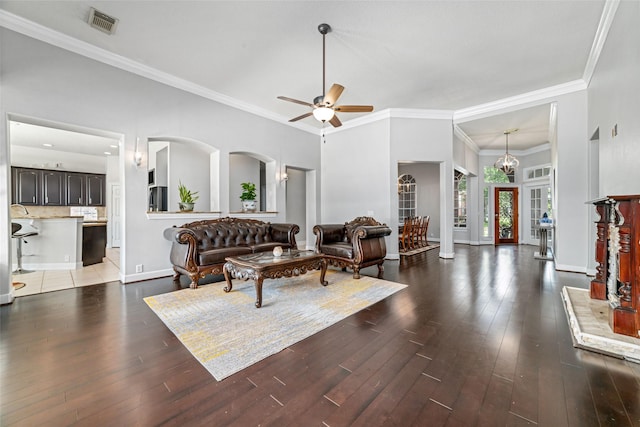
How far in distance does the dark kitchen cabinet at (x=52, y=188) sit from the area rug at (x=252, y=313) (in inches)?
278

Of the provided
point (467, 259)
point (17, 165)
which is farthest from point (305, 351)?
point (17, 165)

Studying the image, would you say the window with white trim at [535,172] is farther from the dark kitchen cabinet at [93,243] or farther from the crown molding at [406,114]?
the dark kitchen cabinet at [93,243]

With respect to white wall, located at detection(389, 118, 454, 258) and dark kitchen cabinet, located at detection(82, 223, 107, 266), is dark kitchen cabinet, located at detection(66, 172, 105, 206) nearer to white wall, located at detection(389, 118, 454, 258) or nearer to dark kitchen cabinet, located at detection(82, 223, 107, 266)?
dark kitchen cabinet, located at detection(82, 223, 107, 266)

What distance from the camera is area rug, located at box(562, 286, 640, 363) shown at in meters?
1.98

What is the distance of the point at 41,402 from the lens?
1.52 meters

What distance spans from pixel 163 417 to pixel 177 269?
3092mm

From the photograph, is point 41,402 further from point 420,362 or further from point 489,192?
point 489,192

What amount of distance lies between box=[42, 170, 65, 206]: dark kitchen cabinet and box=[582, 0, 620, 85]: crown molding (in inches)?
468

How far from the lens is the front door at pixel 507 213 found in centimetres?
905

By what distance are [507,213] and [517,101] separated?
16.4 feet

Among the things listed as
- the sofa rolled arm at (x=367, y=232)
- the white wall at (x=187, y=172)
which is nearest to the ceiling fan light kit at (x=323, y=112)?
the sofa rolled arm at (x=367, y=232)

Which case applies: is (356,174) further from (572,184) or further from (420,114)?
(572,184)

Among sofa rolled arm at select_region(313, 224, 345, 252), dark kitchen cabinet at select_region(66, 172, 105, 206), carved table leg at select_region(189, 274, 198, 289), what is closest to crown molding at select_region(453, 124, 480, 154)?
sofa rolled arm at select_region(313, 224, 345, 252)

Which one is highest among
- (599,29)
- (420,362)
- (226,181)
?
(599,29)
